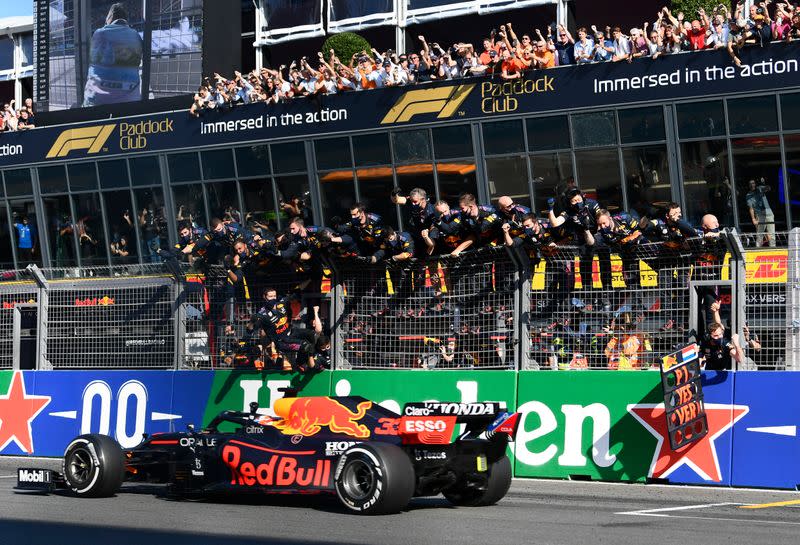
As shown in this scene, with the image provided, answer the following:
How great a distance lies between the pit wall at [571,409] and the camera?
12.5 metres

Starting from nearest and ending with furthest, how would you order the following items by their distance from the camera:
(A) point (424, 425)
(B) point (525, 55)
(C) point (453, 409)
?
(A) point (424, 425) → (C) point (453, 409) → (B) point (525, 55)

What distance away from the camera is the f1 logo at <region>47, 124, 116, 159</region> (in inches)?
1220

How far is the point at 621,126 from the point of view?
77.6 feet

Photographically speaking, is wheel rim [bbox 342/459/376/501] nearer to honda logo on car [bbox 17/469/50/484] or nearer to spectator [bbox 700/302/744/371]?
honda logo on car [bbox 17/469/50/484]

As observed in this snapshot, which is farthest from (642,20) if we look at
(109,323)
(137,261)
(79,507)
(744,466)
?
(79,507)

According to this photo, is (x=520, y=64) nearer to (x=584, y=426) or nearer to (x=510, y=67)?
(x=510, y=67)

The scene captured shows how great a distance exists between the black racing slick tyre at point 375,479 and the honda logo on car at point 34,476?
3.35 m

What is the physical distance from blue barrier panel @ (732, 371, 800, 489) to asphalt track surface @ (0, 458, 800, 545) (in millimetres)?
203

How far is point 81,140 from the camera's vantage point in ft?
103

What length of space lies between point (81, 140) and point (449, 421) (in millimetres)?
22965

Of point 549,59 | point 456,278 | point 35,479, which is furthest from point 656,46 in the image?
point 35,479

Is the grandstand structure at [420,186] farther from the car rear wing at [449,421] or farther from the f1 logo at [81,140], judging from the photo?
the car rear wing at [449,421]

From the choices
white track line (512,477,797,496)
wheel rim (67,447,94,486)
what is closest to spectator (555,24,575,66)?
white track line (512,477,797,496)

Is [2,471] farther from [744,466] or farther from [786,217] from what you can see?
[786,217]
